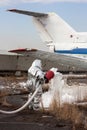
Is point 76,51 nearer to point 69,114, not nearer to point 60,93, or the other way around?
point 60,93

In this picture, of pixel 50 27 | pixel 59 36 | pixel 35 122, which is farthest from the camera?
pixel 50 27

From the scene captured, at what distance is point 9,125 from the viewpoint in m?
9.67

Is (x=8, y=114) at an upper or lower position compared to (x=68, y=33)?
lower

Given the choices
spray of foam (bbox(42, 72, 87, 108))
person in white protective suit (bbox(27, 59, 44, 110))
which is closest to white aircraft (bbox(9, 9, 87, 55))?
spray of foam (bbox(42, 72, 87, 108))

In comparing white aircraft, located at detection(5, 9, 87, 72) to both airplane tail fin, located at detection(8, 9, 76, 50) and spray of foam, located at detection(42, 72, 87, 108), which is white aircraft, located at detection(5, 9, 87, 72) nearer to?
airplane tail fin, located at detection(8, 9, 76, 50)

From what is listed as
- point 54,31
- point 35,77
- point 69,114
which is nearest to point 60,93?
point 35,77

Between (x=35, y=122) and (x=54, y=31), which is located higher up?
(x=54, y=31)

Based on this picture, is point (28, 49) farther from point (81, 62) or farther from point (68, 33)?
point (68, 33)

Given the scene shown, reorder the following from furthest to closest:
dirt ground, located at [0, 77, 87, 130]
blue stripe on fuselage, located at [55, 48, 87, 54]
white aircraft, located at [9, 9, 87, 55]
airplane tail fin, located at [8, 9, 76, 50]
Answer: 1. airplane tail fin, located at [8, 9, 76, 50]
2. white aircraft, located at [9, 9, 87, 55]
3. blue stripe on fuselage, located at [55, 48, 87, 54]
4. dirt ground, located at [0, 77, 87, 130]

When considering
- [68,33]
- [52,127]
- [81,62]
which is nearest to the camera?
[52,127]

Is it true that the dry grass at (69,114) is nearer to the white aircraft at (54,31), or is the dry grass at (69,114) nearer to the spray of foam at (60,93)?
the spray of foam at (60,93)

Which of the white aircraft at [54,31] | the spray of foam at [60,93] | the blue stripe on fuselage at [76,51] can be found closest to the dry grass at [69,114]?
the spray of foam at [60,93]

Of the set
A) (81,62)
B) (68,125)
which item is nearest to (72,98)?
(68,125)

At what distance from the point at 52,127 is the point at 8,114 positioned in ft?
7.02
